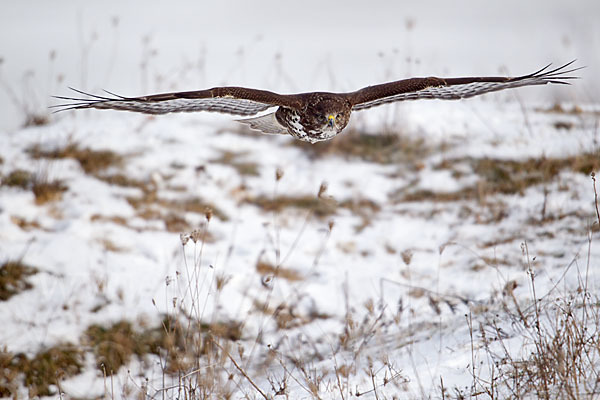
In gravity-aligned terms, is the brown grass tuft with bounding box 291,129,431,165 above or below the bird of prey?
below

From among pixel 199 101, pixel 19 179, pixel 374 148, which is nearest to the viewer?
pixel 199 101

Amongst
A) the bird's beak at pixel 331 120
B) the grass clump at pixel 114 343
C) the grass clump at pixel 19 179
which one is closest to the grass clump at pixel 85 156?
the grass clump at pixel 19 179

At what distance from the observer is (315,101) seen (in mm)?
3871

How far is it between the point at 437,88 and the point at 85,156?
14.8ft

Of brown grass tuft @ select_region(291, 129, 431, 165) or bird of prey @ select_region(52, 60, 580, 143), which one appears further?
brown grass tuft @ select_region(291, 129, 431, 165)

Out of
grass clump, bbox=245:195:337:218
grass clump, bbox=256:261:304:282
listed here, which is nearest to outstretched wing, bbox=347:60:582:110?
grass clump, bbox=256:261:304:282

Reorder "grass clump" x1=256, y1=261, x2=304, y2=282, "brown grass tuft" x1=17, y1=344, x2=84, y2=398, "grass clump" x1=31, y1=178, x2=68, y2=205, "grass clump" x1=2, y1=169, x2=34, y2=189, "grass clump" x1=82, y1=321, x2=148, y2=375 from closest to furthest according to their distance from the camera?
"brown grass tuft" x1=17, y1=344, x2=84, y2=398
"grass clump" x1=82, y1=321, x2=148, y2=375
"grass clump" x1=256, y1=261, x2=304, y2=282
"grass clump" x1=31, y1=178, x2=68, y2=205
"grass clump" x1=2, y1=169, x2=34, y2=189

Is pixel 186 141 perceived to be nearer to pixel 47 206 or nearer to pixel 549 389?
pixel 47 206

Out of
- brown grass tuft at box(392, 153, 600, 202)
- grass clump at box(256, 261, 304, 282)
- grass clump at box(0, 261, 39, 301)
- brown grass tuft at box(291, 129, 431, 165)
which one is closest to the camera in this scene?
grass clump at box(0, 261, 39, 301)

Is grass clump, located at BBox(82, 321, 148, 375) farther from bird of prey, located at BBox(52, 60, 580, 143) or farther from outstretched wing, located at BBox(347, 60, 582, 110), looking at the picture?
outstretched wing, located at BBox(347, 60, 582, 110)

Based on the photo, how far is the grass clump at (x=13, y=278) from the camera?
4.54 meters

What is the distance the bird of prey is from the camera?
346 cm

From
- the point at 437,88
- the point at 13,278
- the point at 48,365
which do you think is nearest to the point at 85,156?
the point at 13,278

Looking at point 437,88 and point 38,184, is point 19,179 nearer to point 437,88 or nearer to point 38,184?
point 38,184
